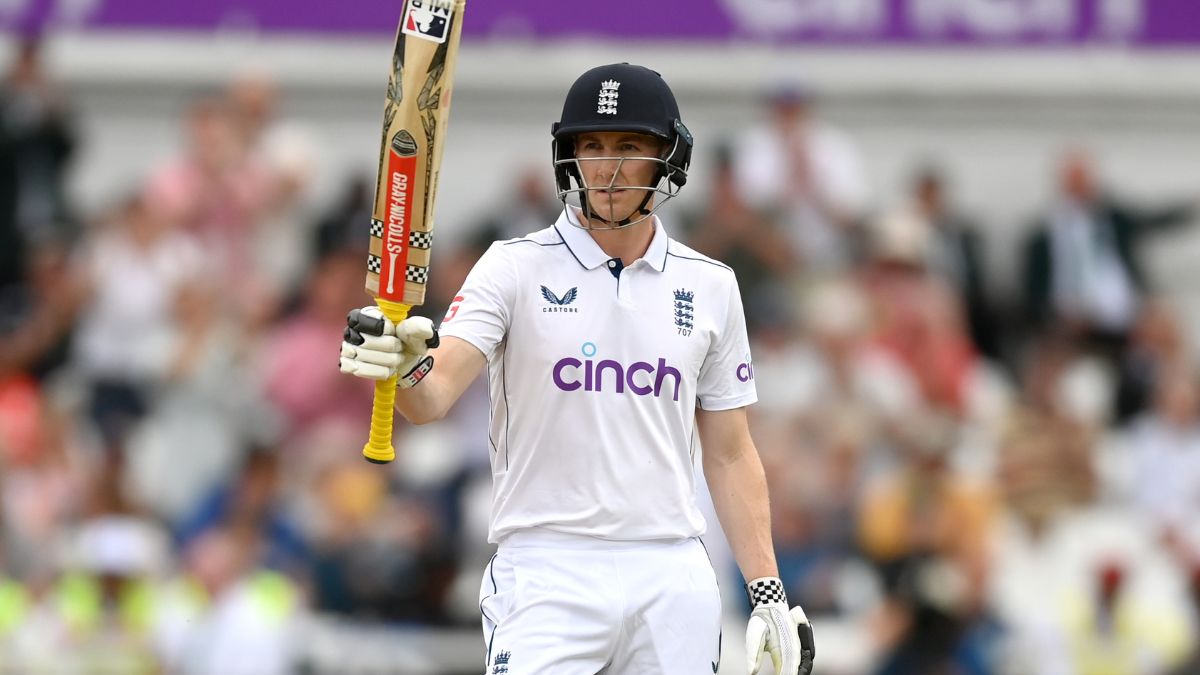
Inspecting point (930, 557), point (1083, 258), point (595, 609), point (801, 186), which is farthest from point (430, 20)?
point (1083, 258)

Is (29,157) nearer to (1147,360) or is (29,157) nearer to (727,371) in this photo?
(1147,360)

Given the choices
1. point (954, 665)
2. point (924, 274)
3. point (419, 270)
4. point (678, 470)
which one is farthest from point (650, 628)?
point (924, 274)

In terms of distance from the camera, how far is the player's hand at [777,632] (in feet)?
18.4

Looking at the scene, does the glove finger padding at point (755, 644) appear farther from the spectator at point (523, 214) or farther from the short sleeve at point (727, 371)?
the spectator at point (523, 214)

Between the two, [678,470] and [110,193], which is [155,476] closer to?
[110,193]

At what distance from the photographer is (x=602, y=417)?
18.1 feet

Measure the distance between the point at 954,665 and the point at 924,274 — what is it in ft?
9.89

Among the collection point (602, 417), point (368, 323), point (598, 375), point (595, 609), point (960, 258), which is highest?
point (960, 258)

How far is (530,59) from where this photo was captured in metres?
14.2

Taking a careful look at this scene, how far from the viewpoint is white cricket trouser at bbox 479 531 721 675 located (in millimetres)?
5414

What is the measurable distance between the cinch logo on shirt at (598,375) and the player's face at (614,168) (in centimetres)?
39

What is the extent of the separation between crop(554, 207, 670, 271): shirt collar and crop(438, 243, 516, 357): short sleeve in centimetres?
19

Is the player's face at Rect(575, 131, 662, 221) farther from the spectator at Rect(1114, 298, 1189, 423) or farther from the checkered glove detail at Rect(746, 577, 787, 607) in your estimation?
the spectator at Rect(1114, 298, 1189, 423)

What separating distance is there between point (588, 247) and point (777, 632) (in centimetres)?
116
